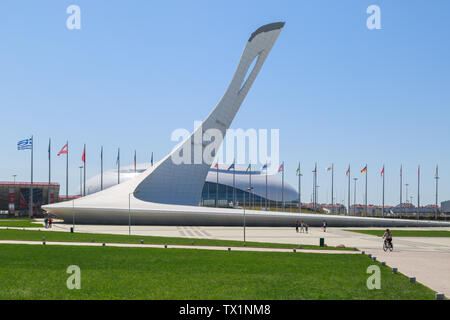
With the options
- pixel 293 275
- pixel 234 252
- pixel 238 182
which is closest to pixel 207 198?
pixel 238 182

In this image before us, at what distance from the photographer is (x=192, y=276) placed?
14297 mm

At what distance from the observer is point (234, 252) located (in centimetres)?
2184

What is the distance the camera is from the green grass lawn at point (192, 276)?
11633 mm

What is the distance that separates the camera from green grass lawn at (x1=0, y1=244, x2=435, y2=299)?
1163cm

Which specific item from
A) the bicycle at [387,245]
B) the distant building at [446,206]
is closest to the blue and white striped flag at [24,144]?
the bicycle at [387,245]

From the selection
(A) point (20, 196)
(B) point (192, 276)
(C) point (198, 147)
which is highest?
(C) point (198, 147)

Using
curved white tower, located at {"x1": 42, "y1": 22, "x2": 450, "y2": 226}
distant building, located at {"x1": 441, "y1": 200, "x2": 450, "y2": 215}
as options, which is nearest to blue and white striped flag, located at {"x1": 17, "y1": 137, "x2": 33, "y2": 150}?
curved white tower, located at {"x1": 42, "y1": 22, "x2": 450, "y2": 226}

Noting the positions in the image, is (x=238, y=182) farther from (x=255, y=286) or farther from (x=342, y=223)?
(x=255, y=286)

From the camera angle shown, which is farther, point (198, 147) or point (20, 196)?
point (20, 196)

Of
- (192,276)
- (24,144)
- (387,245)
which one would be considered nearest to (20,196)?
(24,144)

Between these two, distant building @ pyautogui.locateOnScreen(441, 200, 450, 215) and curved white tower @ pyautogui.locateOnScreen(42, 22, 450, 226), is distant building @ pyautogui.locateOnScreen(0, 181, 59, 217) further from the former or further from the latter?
distant building @ pyautogui.locateOnScreen(441, 200, 450, 215)

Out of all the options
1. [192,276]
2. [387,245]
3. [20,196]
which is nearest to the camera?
[192,276]

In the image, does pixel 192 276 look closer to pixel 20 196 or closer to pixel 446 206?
pixel 20 196

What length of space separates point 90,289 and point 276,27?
43.7m
